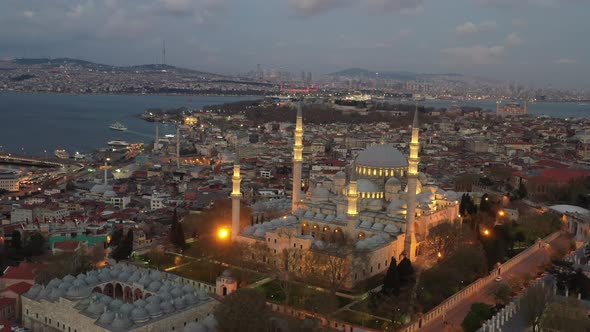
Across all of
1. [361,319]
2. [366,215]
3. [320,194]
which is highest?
[320,194]

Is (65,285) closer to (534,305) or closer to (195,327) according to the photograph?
(195,327)

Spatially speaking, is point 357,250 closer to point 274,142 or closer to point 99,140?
point 274,142

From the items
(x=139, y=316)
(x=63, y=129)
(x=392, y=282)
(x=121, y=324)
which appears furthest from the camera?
(x=63, y=129)

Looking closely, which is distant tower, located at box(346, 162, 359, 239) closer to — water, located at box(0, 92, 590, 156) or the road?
the road

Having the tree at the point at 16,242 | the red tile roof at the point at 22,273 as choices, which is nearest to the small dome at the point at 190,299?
the red tile roof at the point at 22,273

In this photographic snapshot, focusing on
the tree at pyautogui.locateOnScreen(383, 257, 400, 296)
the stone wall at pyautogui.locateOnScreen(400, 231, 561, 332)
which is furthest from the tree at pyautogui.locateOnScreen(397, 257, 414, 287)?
the stone wall at pyautogui.locateOnScreen(400, 231, 561, 332)

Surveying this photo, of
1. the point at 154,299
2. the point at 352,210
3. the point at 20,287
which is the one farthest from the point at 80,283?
the point at 352,210
